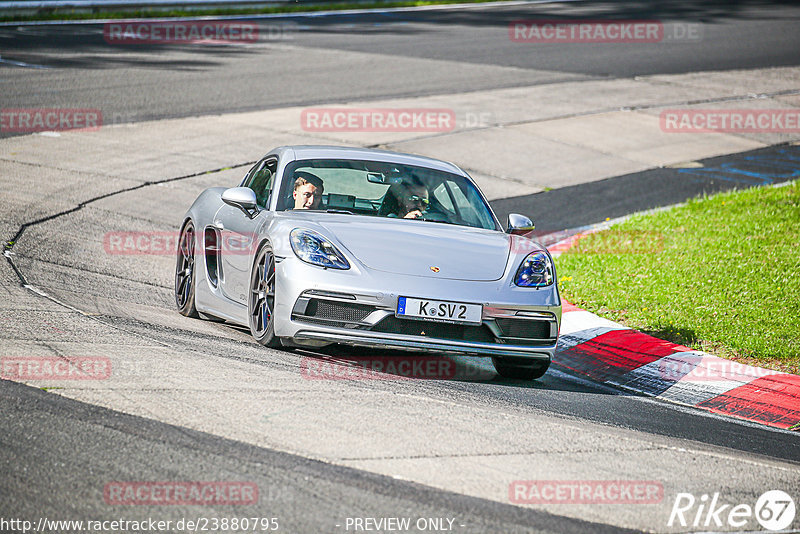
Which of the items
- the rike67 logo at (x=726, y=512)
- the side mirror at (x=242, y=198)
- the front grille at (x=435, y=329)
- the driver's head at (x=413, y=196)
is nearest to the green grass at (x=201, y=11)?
the side mirror at (x=242, y=198)

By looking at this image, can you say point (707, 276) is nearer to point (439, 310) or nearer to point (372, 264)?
point (439, 310)

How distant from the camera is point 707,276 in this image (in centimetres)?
983

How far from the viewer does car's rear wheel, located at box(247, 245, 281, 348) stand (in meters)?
6.63

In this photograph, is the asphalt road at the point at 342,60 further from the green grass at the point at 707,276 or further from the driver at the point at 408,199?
the driver at the point at 408,199

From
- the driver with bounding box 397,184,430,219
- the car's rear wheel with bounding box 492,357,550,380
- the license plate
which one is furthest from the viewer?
the driver with bounding box 397,184,430,219

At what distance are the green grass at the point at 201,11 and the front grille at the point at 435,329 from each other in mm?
20561

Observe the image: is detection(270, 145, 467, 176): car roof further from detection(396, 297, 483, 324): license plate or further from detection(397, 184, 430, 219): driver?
detection(396, 297, 483, 324): license plate

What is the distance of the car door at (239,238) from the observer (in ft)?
23.8

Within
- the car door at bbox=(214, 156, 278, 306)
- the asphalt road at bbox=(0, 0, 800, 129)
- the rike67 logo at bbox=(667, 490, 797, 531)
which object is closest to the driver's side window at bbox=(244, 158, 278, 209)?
the car door at bbox=(214, 156, 278, 306)

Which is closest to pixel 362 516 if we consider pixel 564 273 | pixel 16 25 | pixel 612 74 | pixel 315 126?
pixel 564 273

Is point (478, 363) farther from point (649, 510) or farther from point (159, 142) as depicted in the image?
point (159, 142)

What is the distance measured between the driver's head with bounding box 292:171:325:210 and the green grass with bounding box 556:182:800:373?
2.89 metres

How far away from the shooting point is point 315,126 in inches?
642

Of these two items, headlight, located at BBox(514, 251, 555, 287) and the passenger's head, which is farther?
the passenger's head
